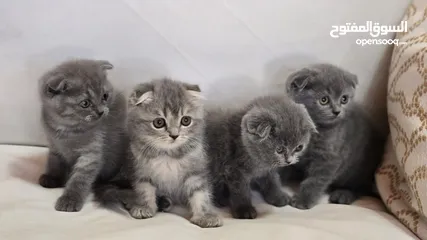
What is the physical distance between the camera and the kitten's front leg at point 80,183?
1.46 meters

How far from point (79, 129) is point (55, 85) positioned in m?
0.15

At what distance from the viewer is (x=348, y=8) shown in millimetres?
1821

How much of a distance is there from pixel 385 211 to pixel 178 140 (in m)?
0.68

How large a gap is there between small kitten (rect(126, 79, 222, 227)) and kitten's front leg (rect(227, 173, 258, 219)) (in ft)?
0.25

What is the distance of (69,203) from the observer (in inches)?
57.3

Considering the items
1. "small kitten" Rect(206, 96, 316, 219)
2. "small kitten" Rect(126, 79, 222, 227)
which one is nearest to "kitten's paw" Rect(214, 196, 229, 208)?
"small kitten" Rect(206, 96, 316, 219)

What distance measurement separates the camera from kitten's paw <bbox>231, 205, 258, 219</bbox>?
1512mm

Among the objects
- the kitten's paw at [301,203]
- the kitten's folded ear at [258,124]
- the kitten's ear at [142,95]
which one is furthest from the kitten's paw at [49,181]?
the kitten's paw at [301,203]

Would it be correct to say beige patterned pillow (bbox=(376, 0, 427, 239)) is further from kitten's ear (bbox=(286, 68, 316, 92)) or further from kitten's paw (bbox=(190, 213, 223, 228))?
kitten's paw (bbox=(190, 213, 223, 228))

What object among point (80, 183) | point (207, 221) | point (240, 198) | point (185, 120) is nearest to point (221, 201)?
point (240, 198)

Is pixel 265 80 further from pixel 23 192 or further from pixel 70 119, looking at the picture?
pixel 23 192

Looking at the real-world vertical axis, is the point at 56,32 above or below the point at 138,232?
above

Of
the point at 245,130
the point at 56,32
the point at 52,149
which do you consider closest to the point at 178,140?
the point at 245,130

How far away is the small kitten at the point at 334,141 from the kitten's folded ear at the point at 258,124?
239 millimetres
